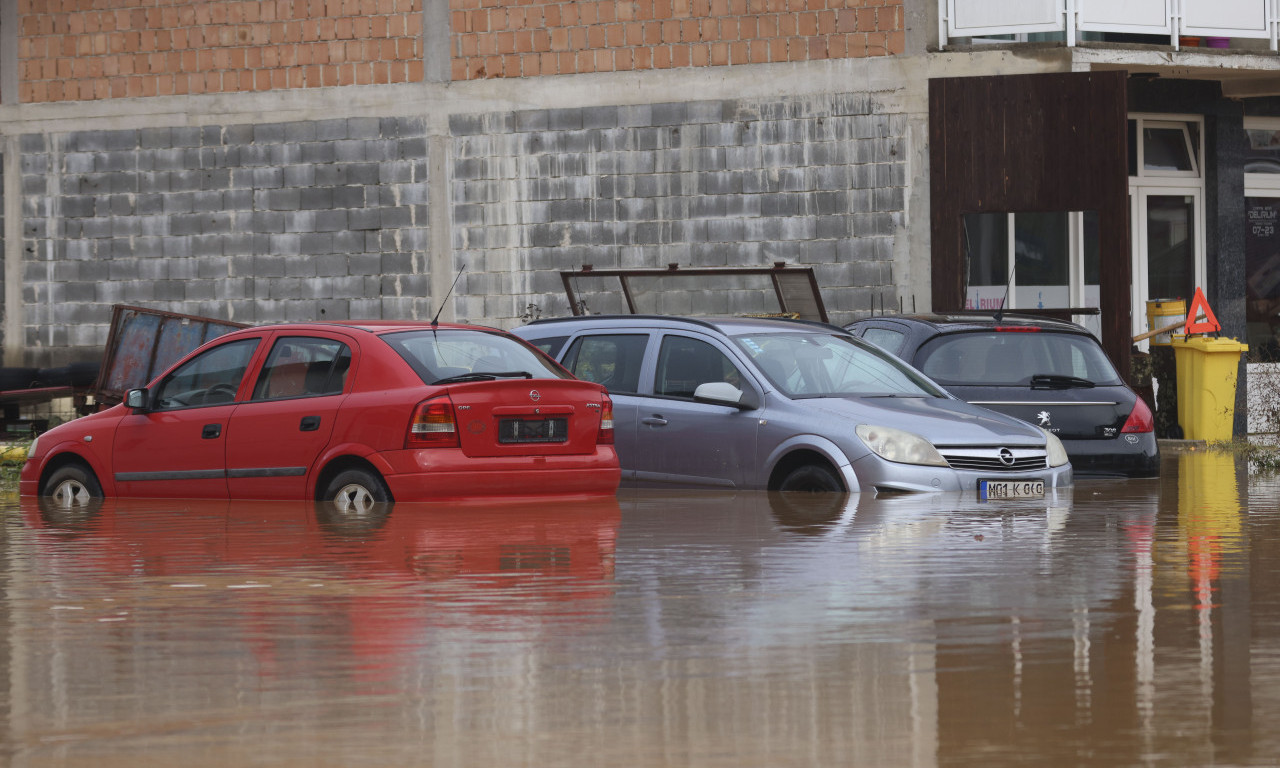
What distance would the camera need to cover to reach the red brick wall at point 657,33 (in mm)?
22141

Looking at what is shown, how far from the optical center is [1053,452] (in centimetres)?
1272

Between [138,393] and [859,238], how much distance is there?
438 inches

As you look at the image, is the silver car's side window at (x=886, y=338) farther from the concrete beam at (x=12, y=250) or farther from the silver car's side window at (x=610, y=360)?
the concrete beam at (x=12, y=250)

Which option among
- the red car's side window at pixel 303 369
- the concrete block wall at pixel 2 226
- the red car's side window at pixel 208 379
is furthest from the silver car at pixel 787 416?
the concrete block wall at pixel 2 226

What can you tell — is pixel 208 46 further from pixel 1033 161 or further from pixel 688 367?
pixel 688 367

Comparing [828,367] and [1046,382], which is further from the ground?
[828,367]

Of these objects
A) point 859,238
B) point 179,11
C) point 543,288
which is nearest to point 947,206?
point 859,238

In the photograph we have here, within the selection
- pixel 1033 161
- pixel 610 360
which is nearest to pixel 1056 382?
pixel 610 360

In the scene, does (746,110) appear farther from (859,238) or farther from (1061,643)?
(1061,643)

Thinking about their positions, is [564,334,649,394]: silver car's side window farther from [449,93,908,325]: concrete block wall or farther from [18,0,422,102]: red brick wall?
[18,0,422,102]: red brick wall

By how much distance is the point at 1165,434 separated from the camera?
870 inches

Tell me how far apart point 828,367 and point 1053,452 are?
1606 mm

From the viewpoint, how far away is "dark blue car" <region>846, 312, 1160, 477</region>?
14352 mm

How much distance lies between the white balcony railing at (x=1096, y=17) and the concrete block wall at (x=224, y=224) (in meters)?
6.83
